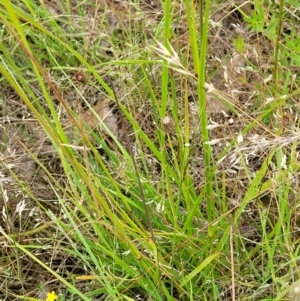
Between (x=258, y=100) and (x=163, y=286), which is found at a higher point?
(x=258, y=100)

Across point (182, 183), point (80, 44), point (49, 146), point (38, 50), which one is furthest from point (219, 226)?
point (38, 50)

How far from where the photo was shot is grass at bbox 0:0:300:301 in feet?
3.70

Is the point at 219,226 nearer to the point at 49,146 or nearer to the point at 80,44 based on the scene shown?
the point at 49,146

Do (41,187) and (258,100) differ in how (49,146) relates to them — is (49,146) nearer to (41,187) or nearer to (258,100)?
(41,187)

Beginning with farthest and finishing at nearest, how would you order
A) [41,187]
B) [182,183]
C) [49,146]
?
1. [49,146]
2. [41,187]
3. [182,183]

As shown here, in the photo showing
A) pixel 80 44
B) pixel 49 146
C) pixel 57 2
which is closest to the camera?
pixel 49 146

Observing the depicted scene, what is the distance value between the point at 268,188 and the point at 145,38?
27.1 inches

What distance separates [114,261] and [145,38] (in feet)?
2.22

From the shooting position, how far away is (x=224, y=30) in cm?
165

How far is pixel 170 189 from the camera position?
122 cm

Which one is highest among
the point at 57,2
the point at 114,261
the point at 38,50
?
the point at 57,2

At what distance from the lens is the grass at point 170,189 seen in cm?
113

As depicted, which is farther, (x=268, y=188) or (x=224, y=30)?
(x=224, y=30)

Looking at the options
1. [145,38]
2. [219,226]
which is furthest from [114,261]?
[145,38]
